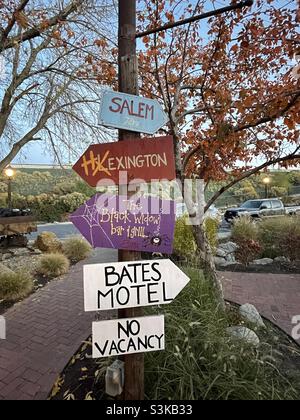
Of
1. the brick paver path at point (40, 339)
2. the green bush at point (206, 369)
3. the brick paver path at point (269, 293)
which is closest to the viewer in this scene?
the green bush at point (206, 369)

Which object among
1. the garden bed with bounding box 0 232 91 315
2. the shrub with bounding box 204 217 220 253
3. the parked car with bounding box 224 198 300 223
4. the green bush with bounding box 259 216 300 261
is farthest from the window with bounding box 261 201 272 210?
the garden bed with bounding box 0 232 91 315

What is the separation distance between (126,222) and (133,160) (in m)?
0.41

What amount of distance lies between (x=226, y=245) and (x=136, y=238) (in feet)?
22.6

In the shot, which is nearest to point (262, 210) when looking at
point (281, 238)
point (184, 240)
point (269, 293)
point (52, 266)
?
point (281, 238)

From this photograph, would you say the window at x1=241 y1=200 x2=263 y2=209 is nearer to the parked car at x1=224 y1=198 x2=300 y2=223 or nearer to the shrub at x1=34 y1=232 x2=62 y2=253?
the parked car at x1=224 y1=198 x2=300 y2=223

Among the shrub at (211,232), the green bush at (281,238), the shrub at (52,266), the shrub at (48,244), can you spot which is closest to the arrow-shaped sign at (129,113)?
the shrub at (52,266)

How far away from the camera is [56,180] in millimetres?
21859

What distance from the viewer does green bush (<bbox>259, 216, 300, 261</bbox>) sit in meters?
6.96

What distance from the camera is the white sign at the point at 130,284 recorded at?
5.32ft

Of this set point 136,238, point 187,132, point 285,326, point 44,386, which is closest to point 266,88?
point 187,132

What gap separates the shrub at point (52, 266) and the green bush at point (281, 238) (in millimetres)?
5478

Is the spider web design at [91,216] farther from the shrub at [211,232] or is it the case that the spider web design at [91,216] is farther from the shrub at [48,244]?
the shrub at [48,244]
